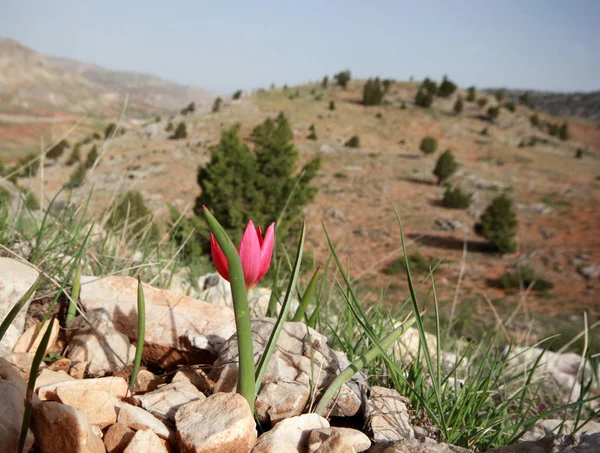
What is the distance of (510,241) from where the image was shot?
1588cm

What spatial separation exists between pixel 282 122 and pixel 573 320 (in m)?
9.27

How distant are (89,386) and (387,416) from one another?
680mm

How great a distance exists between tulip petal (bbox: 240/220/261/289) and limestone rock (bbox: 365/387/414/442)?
0.42m

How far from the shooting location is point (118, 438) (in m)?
0.89

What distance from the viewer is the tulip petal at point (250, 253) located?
1.08m

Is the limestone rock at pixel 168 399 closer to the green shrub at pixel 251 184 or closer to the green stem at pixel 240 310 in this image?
the green stem at pixel 240 310

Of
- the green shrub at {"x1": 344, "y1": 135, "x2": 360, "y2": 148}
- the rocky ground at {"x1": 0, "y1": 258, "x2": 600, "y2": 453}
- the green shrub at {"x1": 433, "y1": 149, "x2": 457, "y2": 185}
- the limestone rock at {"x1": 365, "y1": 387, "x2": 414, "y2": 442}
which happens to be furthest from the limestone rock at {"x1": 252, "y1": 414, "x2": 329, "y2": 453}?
the green shrub at {"x1": 344, "y1": 135, "x2": 360, "y2": 148}

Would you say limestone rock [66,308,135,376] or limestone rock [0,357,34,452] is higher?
limestone rock [0,357,34,452]

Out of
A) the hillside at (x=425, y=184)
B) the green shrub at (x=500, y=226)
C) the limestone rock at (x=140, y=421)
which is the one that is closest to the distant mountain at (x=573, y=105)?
the hillside at (x=425, y=184)

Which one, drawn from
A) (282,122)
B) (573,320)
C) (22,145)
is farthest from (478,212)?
(22,145)

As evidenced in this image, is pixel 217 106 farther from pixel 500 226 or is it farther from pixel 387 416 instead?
pixel 387 416

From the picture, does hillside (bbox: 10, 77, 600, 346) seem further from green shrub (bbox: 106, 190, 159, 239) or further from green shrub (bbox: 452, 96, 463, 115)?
green shrub (bbox: 452, 96, 463, 115)

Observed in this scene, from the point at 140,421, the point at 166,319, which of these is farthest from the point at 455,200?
the point at 140,421

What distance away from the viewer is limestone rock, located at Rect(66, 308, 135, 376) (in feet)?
4.09
